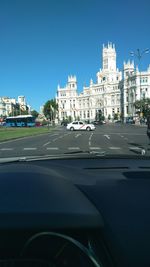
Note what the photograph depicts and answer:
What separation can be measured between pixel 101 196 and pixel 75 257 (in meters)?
0.35

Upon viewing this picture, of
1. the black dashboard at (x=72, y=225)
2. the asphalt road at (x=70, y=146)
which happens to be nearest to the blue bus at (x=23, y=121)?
the asphalt road at (x=70, y=146)

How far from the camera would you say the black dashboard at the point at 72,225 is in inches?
62.9

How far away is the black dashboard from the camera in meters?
1.60

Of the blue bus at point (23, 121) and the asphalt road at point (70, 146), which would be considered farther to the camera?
the blue bus at point (23, 121)

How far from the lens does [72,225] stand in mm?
1597

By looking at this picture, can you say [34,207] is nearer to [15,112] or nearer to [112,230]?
[112,230]

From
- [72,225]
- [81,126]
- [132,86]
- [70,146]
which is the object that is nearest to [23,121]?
[81,126]

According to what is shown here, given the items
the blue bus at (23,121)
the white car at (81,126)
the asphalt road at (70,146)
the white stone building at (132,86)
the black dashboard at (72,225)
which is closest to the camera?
the black dashboard at (72,225)

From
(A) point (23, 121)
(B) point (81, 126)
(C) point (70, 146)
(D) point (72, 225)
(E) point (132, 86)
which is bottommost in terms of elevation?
(B) point (81, 126)

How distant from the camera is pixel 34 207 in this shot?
166cm

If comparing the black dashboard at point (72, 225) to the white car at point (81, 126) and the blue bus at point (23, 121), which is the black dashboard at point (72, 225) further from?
the blue bus at point (23, 121)

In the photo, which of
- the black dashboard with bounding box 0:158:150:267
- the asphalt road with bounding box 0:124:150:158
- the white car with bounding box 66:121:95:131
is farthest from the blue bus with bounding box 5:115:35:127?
the black dashboard with bounding box 0:158:150:267

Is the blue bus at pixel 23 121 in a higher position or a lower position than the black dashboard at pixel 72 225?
lower

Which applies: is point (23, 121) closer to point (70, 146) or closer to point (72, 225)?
point (70, 146)
